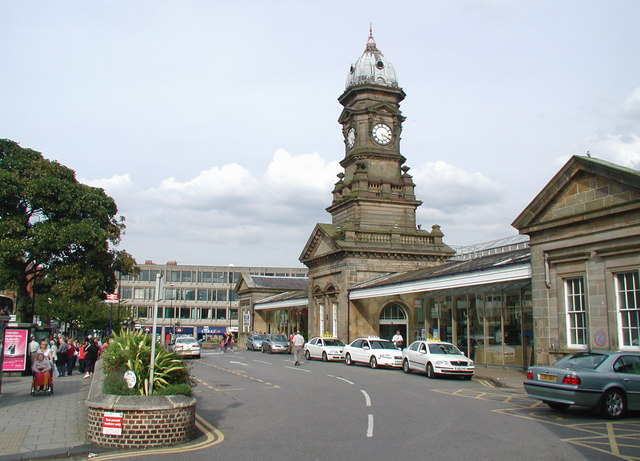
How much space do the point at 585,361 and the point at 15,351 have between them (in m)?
20.1

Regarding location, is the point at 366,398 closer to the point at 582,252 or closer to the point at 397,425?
the point at 397,425

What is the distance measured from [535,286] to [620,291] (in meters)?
3.75

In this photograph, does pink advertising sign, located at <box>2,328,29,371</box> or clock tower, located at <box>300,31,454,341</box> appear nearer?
pink advertising sign, located at <box>2,328,29,371</box>

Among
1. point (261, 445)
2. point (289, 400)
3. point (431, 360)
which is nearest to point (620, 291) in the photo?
point (431, 360)

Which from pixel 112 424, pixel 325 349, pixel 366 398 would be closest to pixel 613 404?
pixel 366 398

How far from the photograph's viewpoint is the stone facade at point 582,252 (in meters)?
19.2

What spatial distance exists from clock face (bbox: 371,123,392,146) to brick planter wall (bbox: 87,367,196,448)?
41.3 metres

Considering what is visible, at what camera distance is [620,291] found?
64.0 ft

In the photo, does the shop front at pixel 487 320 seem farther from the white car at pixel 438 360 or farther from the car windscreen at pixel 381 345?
the car windscreen at pixel 381 345

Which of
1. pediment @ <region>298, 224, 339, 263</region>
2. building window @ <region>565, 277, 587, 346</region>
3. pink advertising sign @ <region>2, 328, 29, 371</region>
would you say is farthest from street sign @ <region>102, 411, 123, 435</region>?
pediment @ <region>298, 224, 339, 263</region>

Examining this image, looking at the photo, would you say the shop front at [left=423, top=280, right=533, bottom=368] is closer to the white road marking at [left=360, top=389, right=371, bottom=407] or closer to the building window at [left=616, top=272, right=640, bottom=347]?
the building window at [left=616, top=272, right=640, bottom=347]

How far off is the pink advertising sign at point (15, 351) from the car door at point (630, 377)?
20.2 metres

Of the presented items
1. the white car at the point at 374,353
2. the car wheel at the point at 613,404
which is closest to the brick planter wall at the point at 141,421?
the car wheel at the point at 613,404

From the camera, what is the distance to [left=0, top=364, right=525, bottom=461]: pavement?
9.91 m
